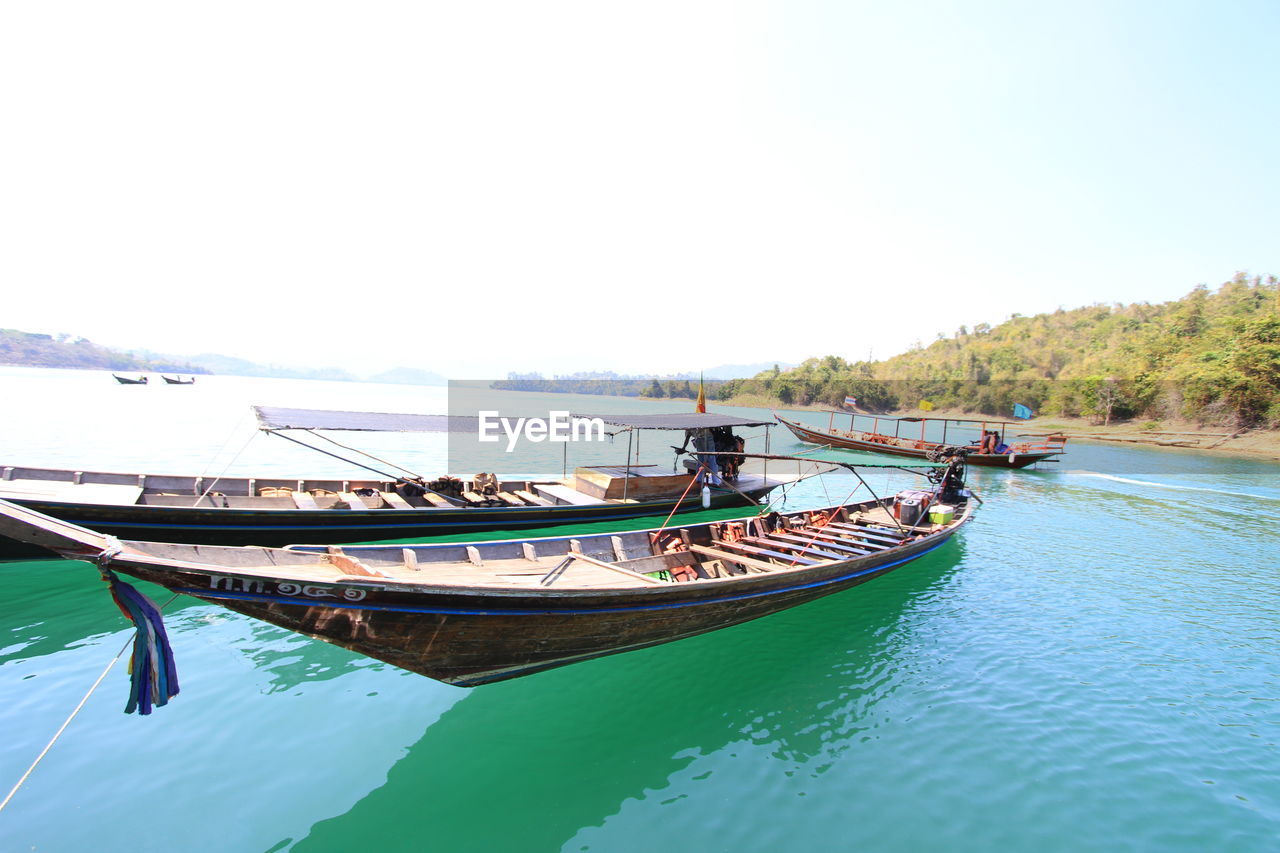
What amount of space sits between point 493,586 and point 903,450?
106 feet

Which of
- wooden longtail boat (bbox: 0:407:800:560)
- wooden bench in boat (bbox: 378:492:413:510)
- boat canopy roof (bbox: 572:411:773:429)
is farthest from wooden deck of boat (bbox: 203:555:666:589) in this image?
boat canopy roof (bbox: 572:411:773:429)

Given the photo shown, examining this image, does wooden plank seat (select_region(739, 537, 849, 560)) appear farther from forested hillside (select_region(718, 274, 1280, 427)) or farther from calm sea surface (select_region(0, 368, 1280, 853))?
forested hillside (select_region(718, 274, 1280, 427))

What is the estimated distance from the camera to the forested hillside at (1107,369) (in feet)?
142

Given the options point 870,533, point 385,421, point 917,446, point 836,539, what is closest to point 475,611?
point 836,539

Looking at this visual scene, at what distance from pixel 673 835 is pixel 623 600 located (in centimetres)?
219

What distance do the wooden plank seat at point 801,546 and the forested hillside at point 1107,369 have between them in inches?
1599

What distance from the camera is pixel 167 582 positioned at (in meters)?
4.13

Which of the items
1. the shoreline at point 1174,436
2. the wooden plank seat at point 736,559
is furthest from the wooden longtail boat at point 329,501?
the shoreline at point 1174,436

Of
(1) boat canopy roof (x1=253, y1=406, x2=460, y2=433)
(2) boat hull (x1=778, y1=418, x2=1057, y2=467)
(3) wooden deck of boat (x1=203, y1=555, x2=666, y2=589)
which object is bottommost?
(2) boat hull (x1=778, y1=418, x2=1057, y2=467)

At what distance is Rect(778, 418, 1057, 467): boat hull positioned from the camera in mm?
29906

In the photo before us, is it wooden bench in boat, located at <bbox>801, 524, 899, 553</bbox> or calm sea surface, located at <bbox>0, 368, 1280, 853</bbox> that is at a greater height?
wooden bench in boat, located at <bbox>801, 524, 899, 553</bbox>

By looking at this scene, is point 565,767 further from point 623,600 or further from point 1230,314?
point 1230,314

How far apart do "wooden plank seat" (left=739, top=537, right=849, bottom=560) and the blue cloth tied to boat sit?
26.8ft

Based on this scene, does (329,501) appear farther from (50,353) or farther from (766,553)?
(50,353)
